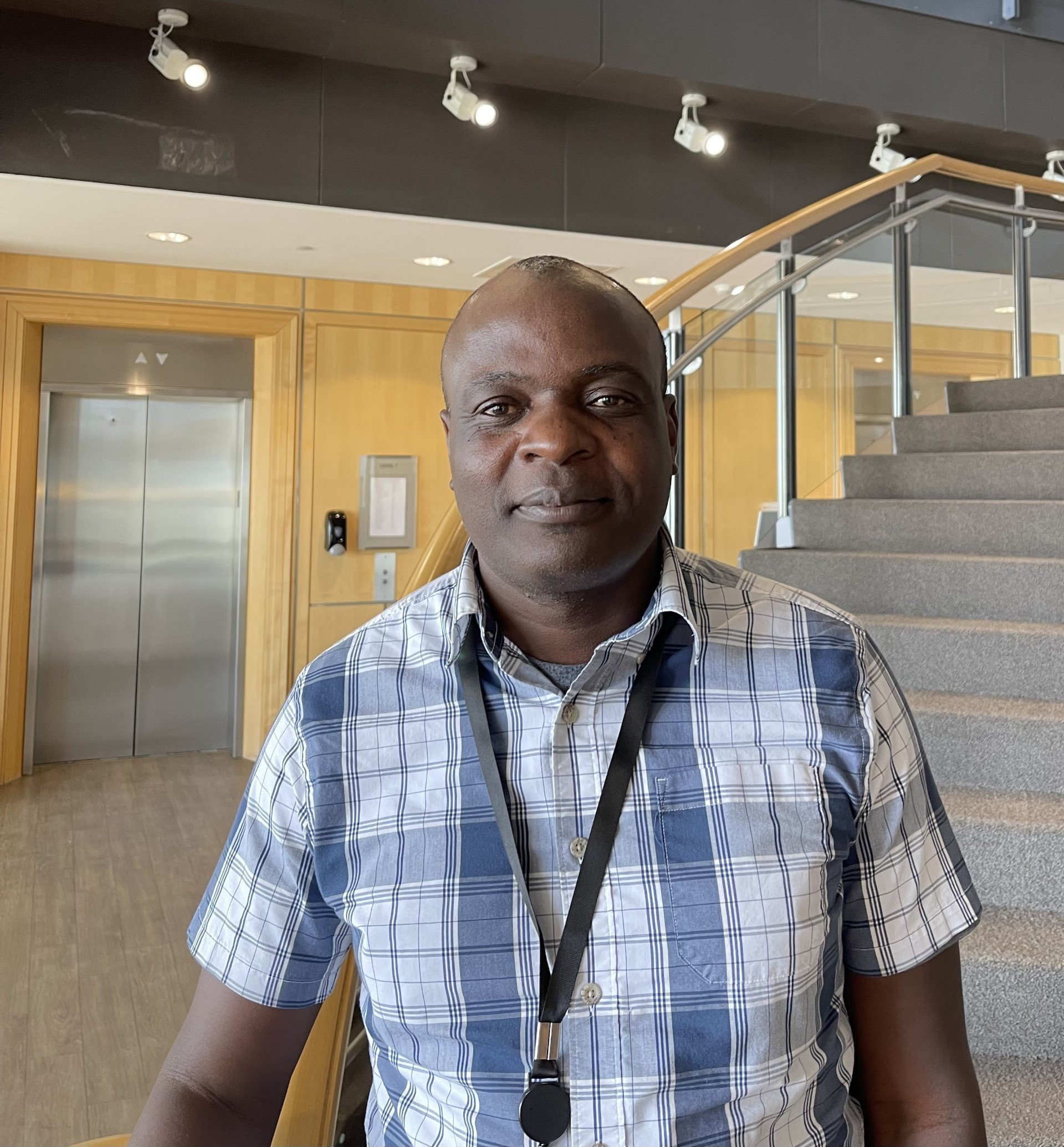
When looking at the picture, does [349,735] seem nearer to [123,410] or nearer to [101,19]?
[101,19]

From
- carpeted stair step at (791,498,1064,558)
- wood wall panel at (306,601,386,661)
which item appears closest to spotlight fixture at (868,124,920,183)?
carpeted stair step at (791,498,1064,558)

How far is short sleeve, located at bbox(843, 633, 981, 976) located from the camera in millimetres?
1042

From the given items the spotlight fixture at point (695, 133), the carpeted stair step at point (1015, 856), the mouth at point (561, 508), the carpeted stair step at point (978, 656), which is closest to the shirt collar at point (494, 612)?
the mouth at point (561, 508)

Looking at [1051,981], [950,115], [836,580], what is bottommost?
[1051,981]

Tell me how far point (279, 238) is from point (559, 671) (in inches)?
201

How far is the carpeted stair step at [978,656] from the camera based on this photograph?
2699mm

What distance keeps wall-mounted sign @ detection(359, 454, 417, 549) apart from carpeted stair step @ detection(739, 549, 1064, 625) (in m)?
3.83

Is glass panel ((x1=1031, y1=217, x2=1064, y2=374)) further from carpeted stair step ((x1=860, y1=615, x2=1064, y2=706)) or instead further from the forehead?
the forehead

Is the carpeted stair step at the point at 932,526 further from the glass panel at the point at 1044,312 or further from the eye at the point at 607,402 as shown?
the eye at the point at 607,402

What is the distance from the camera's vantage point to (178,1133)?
40.4 inches

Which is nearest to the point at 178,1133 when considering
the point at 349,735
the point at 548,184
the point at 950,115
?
the point at 349,735

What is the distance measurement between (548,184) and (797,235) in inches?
63.0

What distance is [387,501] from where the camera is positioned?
272 inches

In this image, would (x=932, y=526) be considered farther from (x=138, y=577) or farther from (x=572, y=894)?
(x=138, y=577)
